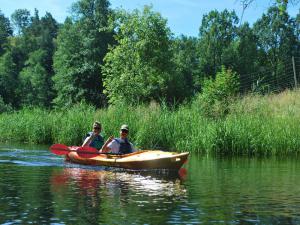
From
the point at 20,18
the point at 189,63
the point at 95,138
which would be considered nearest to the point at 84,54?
the point at 189,63

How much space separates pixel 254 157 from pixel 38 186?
844cm

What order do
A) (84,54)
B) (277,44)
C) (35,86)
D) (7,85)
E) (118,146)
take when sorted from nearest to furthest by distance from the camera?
(118,146), (84,54), (7,85), (35,86), (277,44)

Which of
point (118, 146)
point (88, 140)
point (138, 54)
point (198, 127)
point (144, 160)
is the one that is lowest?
point (144, 160)

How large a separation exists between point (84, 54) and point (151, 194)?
3926 centimetres

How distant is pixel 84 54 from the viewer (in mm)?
47750

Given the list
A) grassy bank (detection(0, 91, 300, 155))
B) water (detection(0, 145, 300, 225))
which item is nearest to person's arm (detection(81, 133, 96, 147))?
water (detection(0, 145, 300, 225))

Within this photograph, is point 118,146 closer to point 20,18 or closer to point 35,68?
point 35,68

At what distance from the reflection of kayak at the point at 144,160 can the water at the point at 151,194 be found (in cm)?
20

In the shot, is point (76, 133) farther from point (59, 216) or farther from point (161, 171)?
point (59, 216)

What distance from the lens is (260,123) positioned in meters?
17.9

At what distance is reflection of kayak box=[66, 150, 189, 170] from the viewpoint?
41.5ft

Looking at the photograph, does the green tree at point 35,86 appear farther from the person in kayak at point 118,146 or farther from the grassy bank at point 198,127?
the person in kayak at point 118,146

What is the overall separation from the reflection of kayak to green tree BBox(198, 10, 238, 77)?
50.9m

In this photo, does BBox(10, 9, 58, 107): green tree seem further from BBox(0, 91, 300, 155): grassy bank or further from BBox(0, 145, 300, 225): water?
BBox(0, 145, 300, 225): water
